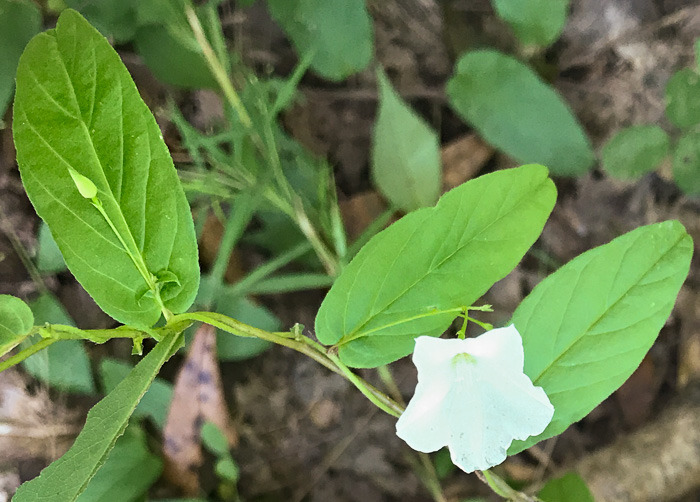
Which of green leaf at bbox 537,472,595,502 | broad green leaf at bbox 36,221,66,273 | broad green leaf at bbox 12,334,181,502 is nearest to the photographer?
broad green leaf at bbox 12,334,181,502

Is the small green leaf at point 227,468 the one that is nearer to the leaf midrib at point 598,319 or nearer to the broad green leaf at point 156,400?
the broad green leaf at point 156,400

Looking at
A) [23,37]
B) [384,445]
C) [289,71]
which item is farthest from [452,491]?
[23,37]

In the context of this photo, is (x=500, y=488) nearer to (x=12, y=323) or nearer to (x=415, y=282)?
(x=415, y=282)

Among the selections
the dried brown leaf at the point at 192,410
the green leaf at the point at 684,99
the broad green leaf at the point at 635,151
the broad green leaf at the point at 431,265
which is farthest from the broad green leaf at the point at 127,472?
the green leaf at the point at 684,99

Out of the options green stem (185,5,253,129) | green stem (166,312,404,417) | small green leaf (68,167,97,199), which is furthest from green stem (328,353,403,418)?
green stem (185,5,253,129)

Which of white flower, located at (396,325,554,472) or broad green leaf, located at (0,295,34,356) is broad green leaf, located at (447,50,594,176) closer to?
white flower, located at (396,325,554,472)

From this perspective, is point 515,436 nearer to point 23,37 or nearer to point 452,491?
point 452,491
